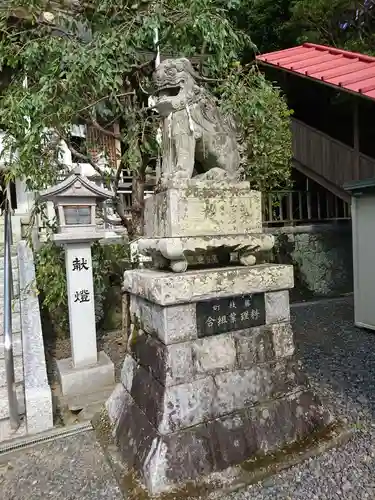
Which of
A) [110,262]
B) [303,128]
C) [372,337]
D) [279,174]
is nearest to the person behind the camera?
[372,337]

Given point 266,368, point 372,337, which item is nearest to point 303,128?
point 372,337

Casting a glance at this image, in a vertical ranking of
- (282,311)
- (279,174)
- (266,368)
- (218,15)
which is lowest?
(266,368)

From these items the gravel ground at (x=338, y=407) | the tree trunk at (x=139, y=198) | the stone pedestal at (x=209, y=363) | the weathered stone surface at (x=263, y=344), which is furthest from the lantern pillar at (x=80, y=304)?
the gravel ground at (x=338, y=407)

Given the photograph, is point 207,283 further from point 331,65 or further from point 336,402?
point 331,65

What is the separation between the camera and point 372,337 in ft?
17.4

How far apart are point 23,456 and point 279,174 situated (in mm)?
5680

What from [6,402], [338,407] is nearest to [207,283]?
[338,407]

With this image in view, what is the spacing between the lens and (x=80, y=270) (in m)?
4.27

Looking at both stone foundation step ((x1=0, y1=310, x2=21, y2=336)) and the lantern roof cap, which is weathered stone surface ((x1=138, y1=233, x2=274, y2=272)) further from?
stone foundation step ((x1=0, y1=310, x2=21, y2=336))

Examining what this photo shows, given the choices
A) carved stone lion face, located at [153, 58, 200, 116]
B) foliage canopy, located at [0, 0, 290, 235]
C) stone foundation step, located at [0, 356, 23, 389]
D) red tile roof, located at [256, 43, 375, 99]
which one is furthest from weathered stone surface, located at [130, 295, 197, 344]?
Result: red tile roof, located at [256, 43, 375, 99]

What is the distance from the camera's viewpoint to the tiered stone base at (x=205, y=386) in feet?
7.50

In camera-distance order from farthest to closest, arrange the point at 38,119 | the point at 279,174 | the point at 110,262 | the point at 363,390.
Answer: the point at 279,174 < the point at 110,262 < the point at 38,119 < the point at 363,390

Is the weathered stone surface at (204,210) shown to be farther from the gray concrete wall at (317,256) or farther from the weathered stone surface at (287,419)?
the gray concrete wall at (317,256)

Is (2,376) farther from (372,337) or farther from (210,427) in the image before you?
(372,337)
